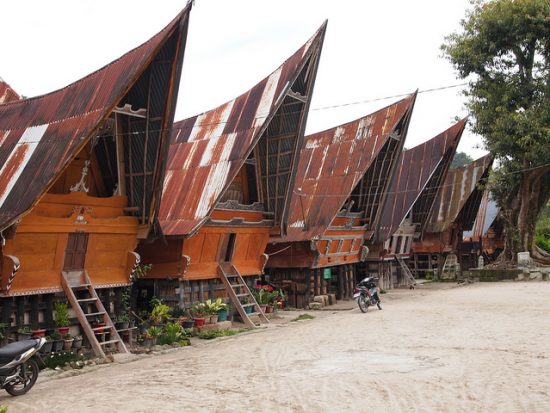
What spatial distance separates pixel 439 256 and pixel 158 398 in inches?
1265

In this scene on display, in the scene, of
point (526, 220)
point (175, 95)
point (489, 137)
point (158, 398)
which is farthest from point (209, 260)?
point (526, 220)

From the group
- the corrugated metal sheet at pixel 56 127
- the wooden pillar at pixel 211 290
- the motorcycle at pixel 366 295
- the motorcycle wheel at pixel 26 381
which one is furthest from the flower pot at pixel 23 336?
the motorcycle at pixel 366 295

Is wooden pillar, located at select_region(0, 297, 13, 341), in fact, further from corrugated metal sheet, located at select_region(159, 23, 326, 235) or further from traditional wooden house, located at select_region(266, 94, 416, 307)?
traditional wooden house, located at select_region(266, 94, 416, 307)

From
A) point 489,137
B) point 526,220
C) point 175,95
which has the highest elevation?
point 489,137

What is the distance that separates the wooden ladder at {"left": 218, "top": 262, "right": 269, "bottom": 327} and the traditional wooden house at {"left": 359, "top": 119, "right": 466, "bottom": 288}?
12159 millimetres

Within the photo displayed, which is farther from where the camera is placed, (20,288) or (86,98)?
(86,98)

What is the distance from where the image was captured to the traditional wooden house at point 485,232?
1624 inches

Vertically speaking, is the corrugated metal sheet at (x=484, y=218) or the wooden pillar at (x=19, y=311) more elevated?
the corrugated metal sheet at (x=484, y=218)

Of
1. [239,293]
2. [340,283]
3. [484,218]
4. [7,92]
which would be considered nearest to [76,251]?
[239,293]

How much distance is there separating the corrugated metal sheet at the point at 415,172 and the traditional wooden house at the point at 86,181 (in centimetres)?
1852

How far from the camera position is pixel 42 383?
33.2ft

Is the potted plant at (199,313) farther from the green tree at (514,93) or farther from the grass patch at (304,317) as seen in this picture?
the green tree at (514,93)

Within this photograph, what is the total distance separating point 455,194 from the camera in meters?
37.8

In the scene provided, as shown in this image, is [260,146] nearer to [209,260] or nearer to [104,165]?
[209,260]
